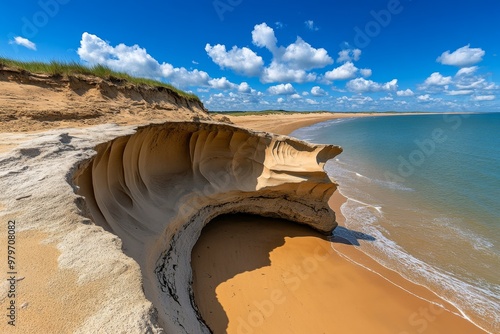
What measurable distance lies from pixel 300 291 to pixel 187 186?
3384 mm

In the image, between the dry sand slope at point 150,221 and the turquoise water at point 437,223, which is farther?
the turquoise water at point 437,223

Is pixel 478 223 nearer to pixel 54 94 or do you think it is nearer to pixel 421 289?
pixel 421 289

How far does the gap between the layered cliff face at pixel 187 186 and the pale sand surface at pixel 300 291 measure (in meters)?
0.61

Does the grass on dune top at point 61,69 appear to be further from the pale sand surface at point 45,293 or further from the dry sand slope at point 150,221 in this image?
the pale sand surface at point 45,293

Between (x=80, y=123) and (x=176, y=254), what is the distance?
3351mm

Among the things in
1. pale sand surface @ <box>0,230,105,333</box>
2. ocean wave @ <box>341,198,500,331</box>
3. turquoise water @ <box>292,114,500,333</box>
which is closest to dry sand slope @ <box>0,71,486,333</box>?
pale sand surface @ <box>0,230,105,333</box>

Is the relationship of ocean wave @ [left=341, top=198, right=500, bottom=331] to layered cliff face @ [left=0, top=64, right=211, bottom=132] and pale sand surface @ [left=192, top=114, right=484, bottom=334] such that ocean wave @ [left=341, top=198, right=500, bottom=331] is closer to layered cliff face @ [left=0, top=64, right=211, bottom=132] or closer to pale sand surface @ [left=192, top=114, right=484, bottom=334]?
pale sand surface @ [left=192, top=114, right=484, bottom=334]

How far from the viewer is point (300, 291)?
193 inches

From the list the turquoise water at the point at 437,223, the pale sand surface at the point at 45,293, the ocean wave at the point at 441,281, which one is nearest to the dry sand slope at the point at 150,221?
the pale sand surface at the point at 45,293

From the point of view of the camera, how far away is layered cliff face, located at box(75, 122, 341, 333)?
380 centimetres

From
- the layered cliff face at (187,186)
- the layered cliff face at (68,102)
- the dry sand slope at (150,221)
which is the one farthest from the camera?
the layered cliff face at (68,102)

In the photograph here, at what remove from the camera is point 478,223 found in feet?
27.4

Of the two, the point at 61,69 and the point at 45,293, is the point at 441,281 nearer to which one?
the point at 45,293

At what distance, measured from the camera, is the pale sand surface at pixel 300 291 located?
422 cm
